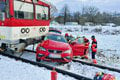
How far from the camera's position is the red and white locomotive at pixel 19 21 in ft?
33.2

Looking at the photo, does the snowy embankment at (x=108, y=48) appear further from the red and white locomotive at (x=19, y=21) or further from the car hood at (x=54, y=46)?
the red and white locomotive at (x=19, y=21)

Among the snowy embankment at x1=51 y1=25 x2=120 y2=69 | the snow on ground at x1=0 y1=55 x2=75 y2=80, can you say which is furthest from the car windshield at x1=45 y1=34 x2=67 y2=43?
the snow on ground at x1=0 y1=55 x2=75 y2=80

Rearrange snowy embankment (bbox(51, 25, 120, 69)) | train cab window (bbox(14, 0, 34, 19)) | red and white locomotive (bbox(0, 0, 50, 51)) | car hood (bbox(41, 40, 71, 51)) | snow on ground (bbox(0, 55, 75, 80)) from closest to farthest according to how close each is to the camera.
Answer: snow on ground (bbox(0, 55, 75, 80))
car hood (bbox(41, 40, 71, 51))
red and white locomotive (bbox(0, 0, 50, 51))
train cab window (bbox(14, 0, 34, 19))
snowy embankment (bbox(51, 25, 120, 69))

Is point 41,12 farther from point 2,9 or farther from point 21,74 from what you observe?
point 21,74

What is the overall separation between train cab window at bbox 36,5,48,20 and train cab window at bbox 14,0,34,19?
73 cm

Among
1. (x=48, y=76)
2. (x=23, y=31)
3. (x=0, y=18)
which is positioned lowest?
(x=48, y=76)

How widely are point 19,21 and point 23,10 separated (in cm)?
77

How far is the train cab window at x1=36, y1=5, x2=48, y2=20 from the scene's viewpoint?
41.5 ft

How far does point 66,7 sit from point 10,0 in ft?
247

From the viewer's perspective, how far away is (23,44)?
11016 millimetres

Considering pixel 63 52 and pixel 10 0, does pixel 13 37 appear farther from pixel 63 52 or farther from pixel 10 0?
pixel 63 52

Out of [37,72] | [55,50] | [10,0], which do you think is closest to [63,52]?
[55,50]

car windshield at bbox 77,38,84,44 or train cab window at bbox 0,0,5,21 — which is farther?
car windshield at bbox 77,38,84,44

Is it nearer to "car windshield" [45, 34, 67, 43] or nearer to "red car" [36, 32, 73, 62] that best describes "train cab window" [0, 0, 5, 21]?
"car windshield" [45, 34, 67, 43]
